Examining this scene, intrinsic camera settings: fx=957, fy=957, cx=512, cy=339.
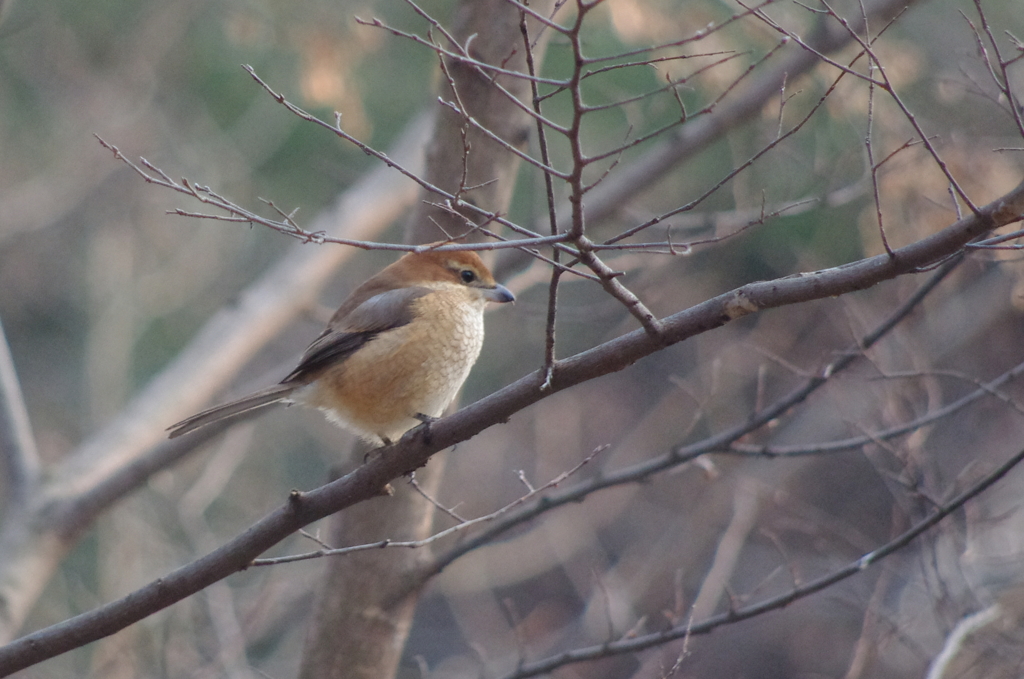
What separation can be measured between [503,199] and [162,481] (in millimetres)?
4490

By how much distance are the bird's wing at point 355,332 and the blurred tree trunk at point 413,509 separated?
43cm

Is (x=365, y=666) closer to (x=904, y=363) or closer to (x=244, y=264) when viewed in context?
(x=904, y=363)

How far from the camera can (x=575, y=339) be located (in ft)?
33.8

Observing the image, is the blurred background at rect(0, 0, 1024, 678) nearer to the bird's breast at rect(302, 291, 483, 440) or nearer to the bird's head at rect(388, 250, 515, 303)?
the bird's head at rect(388, 250, 515, 303)

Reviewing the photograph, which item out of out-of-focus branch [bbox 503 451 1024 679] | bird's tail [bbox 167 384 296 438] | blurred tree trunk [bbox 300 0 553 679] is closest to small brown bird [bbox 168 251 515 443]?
bird's tail [bbox 167 384 296 438]

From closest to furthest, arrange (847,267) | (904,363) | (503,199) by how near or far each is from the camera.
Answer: (847,267)
(503,199)
(904,363)

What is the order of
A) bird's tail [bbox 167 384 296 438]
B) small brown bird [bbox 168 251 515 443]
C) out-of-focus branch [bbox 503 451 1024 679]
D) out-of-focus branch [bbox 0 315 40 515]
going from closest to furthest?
out-of-focus branch [bbox 503 451 1024 679] → bird's tail [bbox 167 384 296 438] → small brown bird [bbox 168 251 515 443] → out-of-focus branch [bbox 0 315 40 515]

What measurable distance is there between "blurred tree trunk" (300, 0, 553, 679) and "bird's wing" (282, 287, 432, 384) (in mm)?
434

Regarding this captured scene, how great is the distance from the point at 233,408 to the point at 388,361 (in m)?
0.61

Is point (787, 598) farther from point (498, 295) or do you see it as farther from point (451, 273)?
point (451, 273)

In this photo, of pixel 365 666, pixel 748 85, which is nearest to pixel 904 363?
pixel 748 85

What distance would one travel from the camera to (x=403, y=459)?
9.38ft

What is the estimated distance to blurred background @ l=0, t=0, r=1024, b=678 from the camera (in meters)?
5.62

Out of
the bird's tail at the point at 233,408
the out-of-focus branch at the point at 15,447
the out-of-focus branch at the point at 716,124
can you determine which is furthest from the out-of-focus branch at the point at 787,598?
the out-of-focus branch at the point at 15,447
